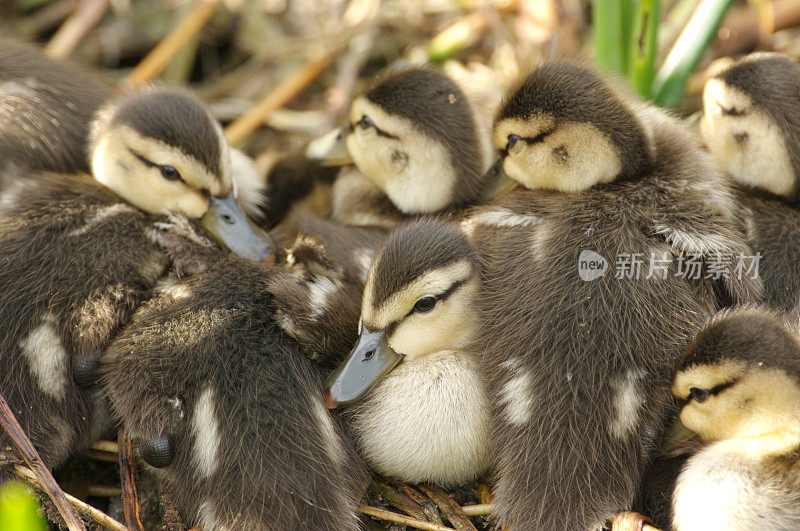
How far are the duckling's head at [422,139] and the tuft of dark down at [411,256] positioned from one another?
0.37m

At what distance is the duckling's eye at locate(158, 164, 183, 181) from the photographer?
1.98 metres

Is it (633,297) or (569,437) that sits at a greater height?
(633,297)

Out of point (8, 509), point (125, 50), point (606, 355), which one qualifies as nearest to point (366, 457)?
point (606, 355)

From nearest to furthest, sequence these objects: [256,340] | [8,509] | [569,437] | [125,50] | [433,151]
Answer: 1. [8,509]
2. [569,437]
3. [256,340]
4. [433,151]
5. [125,50]

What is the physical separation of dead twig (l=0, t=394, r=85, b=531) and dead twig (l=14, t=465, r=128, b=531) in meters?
0.01

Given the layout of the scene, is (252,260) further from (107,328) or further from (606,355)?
(606,355)

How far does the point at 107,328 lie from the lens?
1.70 meters

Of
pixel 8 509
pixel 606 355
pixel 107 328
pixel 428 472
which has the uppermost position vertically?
pixel 8 509

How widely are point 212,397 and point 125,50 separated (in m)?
2.17

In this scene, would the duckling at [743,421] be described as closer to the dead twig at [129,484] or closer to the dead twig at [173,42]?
the dead twig at [129,484]

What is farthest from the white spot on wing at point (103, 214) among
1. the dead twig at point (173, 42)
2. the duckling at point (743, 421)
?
the duckling at point (743, 421)

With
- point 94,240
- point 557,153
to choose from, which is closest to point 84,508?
point 94,240

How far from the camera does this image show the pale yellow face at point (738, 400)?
1387 millimetres

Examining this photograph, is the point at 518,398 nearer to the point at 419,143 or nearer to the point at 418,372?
the point at 418,372
